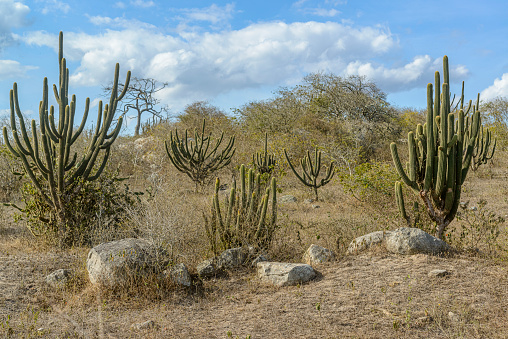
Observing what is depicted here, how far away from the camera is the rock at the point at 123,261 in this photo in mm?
5105

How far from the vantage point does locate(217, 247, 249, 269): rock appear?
18.7 ft

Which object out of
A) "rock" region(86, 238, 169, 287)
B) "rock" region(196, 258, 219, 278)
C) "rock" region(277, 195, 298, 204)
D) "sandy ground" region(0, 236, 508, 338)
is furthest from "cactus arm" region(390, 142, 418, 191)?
"rock" region(277, 195, 298, 204)

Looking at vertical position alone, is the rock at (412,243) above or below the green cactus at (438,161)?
below

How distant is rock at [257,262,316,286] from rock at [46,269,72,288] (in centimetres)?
244

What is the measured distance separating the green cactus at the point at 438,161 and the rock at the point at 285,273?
198 cm

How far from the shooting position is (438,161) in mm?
6051

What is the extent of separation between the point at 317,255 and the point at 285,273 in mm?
775

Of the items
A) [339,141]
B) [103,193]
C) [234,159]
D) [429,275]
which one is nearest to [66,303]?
[103,193]

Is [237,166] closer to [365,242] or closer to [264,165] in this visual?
[264,165]

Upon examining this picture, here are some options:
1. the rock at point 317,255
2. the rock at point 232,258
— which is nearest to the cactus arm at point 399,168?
the rock at point 317,255

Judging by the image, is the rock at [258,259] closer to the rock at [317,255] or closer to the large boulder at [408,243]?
the rock at [317,255]

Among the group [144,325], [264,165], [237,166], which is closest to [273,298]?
[144,325]

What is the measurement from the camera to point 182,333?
4125 millimetres

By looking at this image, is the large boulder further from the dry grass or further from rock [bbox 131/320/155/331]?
rock [bbox 131/320/155/331]
